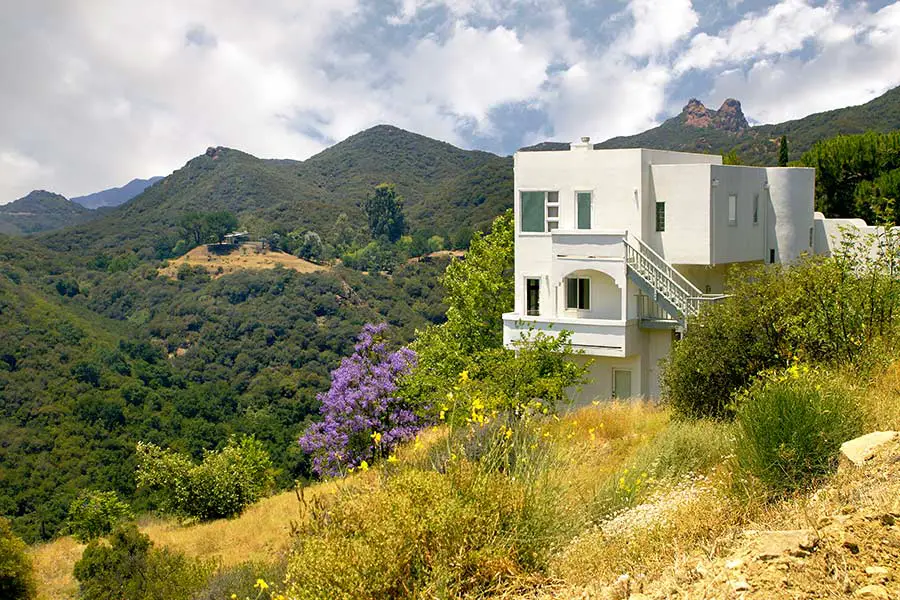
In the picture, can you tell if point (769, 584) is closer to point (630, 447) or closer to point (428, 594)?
point (428, 594)

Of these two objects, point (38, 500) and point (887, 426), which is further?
point (38, 500)

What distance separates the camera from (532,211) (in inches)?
1015

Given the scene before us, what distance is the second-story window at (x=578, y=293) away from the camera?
965 inches

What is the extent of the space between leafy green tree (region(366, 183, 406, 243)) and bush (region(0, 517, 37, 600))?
97.2 metres

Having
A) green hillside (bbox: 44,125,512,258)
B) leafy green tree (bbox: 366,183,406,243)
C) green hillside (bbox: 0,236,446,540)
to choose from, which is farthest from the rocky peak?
green hillside (bbox: 0,236,446,540)

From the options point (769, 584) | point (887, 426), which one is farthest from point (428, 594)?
point (887, 426)

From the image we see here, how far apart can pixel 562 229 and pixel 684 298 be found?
413cm

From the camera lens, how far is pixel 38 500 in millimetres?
42031

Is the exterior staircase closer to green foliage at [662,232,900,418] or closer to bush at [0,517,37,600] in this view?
green foliage at [662,232,900,418]

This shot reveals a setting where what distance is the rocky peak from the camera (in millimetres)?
136125

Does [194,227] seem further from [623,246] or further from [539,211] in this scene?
[623,246]

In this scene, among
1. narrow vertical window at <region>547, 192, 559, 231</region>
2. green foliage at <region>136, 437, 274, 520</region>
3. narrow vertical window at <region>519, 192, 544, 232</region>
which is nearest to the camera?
narrow vertical window at <region>547, 192, 559, 231</region>

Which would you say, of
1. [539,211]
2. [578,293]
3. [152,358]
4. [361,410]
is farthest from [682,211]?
[152,358]

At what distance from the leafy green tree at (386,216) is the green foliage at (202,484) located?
87.8 m
